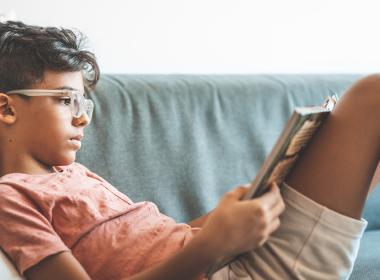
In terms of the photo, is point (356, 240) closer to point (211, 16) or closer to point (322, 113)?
point (322, 113)

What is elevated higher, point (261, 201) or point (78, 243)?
→ point (261, 201)

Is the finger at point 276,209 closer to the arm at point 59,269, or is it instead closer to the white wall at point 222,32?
the arm at point 59,269

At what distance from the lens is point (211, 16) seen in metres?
2.04

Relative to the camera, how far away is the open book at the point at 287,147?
869 millimetres

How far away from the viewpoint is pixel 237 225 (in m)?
0.87

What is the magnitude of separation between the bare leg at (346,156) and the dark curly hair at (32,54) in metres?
0.57

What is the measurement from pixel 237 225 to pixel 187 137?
791 millimetres

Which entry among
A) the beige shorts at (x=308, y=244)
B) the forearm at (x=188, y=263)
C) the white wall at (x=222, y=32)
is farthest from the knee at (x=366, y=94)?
the white wall at (x=222, y=32)

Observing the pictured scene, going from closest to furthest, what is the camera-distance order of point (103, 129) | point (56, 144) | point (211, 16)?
1. point (56, 144)
2. point (103, 129)
3. point (211, 16)

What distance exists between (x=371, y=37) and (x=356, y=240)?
1.56 meters

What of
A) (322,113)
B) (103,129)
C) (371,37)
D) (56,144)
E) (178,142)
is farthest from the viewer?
(371,37)

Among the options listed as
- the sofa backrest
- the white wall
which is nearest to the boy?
the sofa backrest

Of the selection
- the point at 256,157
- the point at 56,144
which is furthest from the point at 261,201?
the point at 256,157

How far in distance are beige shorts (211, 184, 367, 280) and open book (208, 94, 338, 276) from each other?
0.09m
